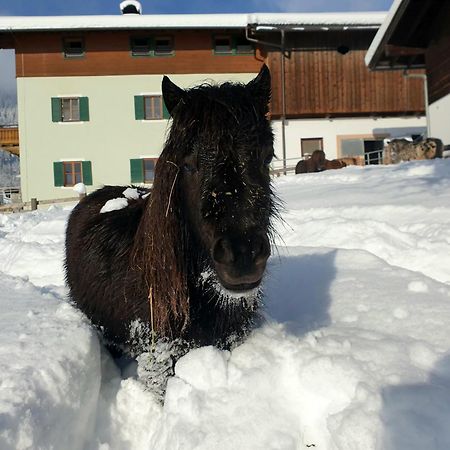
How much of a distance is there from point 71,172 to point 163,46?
7.71 meters

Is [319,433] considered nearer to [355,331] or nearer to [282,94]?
[355,331]

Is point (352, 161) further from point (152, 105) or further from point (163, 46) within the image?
point (163, 46)

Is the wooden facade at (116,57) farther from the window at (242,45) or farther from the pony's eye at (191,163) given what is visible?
the pony's eye at (191,163)

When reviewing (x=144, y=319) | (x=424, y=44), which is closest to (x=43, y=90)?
(x=424, y=44)

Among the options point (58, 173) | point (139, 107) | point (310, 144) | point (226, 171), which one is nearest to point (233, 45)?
point (139, 107)

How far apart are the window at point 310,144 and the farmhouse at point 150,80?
0.07 meters

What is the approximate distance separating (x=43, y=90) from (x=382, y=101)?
16.8m

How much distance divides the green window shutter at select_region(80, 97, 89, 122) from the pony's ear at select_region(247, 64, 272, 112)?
20154mm

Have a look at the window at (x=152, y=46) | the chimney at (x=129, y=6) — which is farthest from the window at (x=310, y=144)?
the chimney at (x=129, y=6)

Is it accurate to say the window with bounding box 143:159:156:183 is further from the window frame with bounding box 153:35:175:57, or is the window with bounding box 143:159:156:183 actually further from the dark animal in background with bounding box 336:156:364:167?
the dark animal in background with bounding box 336:156:364:167

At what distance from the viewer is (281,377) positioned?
7.00 feet

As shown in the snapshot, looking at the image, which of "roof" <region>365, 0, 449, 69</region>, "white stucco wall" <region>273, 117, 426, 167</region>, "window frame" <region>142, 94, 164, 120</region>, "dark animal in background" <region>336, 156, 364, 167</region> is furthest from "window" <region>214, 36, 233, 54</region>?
"dark animal in background" <region>336, 156, 364, 167</region>

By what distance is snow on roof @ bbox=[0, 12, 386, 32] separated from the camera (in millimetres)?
19922

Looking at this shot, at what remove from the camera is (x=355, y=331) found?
100 inches
